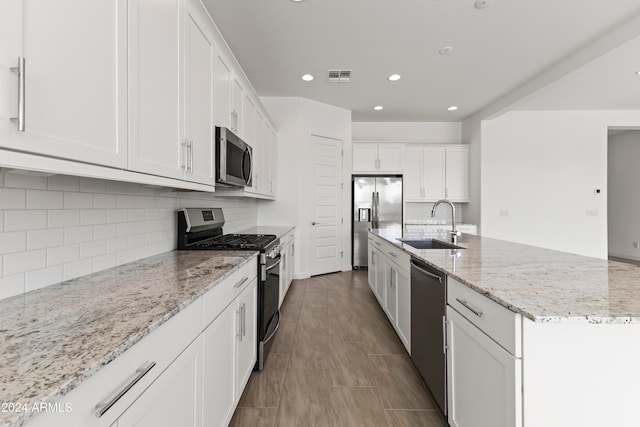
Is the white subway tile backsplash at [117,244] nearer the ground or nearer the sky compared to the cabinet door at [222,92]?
nearer the ground

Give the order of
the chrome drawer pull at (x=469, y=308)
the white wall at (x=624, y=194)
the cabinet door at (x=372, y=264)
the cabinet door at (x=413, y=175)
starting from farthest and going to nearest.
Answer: the white wall at (x=624, y=194) → the cabinet door at (x=413, y=175) → the cabinet door at (x=372, y=264) → the chrome drawer pull at (x=469, y=308)

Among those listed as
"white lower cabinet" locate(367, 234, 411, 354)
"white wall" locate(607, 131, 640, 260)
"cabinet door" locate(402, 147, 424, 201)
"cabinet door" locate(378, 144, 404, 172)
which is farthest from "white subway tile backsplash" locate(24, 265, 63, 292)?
"white wall" locate(607, 131, 640, 260)

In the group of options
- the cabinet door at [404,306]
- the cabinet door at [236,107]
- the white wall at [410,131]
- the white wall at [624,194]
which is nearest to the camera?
the cabinet door at [404,306]

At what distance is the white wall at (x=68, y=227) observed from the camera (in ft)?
→ 3.31

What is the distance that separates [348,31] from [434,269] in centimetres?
261

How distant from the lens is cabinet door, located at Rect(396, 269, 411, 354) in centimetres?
216

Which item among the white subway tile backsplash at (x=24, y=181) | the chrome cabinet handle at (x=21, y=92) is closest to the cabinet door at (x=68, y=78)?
the chrome cabinet handle at (x=21, y=92)

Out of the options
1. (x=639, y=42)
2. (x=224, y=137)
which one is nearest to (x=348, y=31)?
(x=224, y=137)

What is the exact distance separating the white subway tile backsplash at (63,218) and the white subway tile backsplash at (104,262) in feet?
0.68

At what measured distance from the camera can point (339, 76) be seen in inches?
163

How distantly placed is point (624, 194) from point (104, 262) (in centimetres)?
949

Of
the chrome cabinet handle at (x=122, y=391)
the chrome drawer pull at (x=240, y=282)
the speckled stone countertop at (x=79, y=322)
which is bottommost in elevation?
the chrome cabinet handle at (x=122, y=391)

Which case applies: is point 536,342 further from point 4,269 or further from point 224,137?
point 224,137

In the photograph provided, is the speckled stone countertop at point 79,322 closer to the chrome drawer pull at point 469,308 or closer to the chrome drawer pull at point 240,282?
the chrome drawer pull at point 240,282
